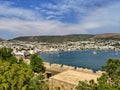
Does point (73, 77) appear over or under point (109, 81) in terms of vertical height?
under

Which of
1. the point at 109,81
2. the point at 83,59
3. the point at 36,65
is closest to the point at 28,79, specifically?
the point at 109,81

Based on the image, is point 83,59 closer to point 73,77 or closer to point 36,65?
point 36,65

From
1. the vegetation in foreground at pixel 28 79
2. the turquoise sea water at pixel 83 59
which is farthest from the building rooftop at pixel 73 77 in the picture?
the turquoise sea water at pixel 83 59

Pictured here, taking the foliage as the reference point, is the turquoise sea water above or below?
below

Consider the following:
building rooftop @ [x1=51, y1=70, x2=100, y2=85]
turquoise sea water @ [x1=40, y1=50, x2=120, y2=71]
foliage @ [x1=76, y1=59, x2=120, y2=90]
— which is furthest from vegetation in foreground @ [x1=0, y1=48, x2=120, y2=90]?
turquoise sea water @ [x1=40, y1=50, x2=120, y2=71]

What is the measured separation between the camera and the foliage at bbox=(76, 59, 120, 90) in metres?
16.3

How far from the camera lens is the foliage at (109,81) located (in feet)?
53.5

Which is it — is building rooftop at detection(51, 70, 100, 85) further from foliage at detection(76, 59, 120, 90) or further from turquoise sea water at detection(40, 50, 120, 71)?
turquoise sea water at detection(40, 50, 120, 71)

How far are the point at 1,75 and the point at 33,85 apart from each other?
2.66 m

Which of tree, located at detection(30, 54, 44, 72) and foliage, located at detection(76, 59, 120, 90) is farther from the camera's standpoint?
tree, located at detection(30, 54, 44, 72)

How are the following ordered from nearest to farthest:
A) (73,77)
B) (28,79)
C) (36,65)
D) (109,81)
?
(28,79) → (109,81) → (73,77) → (36,65)

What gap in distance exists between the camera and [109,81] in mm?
17984

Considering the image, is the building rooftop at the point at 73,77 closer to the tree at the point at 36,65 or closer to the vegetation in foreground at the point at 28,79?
the vegetation in foreground at the point at 28,79

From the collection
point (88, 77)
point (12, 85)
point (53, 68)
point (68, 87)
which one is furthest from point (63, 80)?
point (12, 85)
